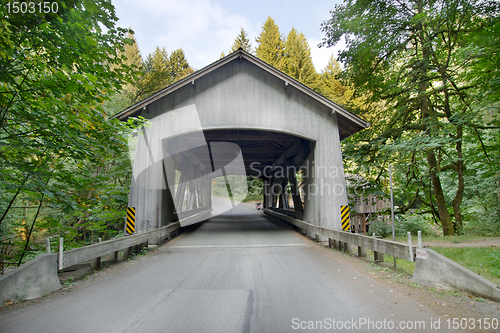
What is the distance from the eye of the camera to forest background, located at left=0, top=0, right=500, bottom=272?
3.32m

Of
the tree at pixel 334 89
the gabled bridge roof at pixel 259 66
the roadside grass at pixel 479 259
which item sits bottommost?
the roadside grass at pixel 479 259

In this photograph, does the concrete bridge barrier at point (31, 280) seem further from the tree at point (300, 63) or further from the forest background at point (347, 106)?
the tree at point (300, 63)

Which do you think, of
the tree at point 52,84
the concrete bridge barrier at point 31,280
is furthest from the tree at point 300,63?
the concrete bridge barrier at point 31,280

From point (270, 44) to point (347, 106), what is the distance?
88.4ft

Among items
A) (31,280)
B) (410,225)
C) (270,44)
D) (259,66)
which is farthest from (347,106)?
(270,44)

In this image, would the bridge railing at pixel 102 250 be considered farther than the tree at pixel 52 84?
Yes

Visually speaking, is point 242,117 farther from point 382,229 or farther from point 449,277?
point 382,229

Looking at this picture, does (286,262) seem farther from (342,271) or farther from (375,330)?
(375,330)

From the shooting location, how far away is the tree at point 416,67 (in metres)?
7.76

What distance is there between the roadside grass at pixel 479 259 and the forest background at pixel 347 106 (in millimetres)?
2692

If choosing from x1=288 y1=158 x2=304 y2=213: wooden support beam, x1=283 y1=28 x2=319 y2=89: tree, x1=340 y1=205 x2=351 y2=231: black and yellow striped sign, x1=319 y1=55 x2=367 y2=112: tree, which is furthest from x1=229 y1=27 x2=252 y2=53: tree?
x1=340 y1=205 x2=351 y2=231: black and yellow striped sign

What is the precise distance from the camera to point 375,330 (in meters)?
2.50

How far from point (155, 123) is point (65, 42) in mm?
4997

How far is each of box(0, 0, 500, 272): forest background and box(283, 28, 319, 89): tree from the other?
A: 17.2 meters
